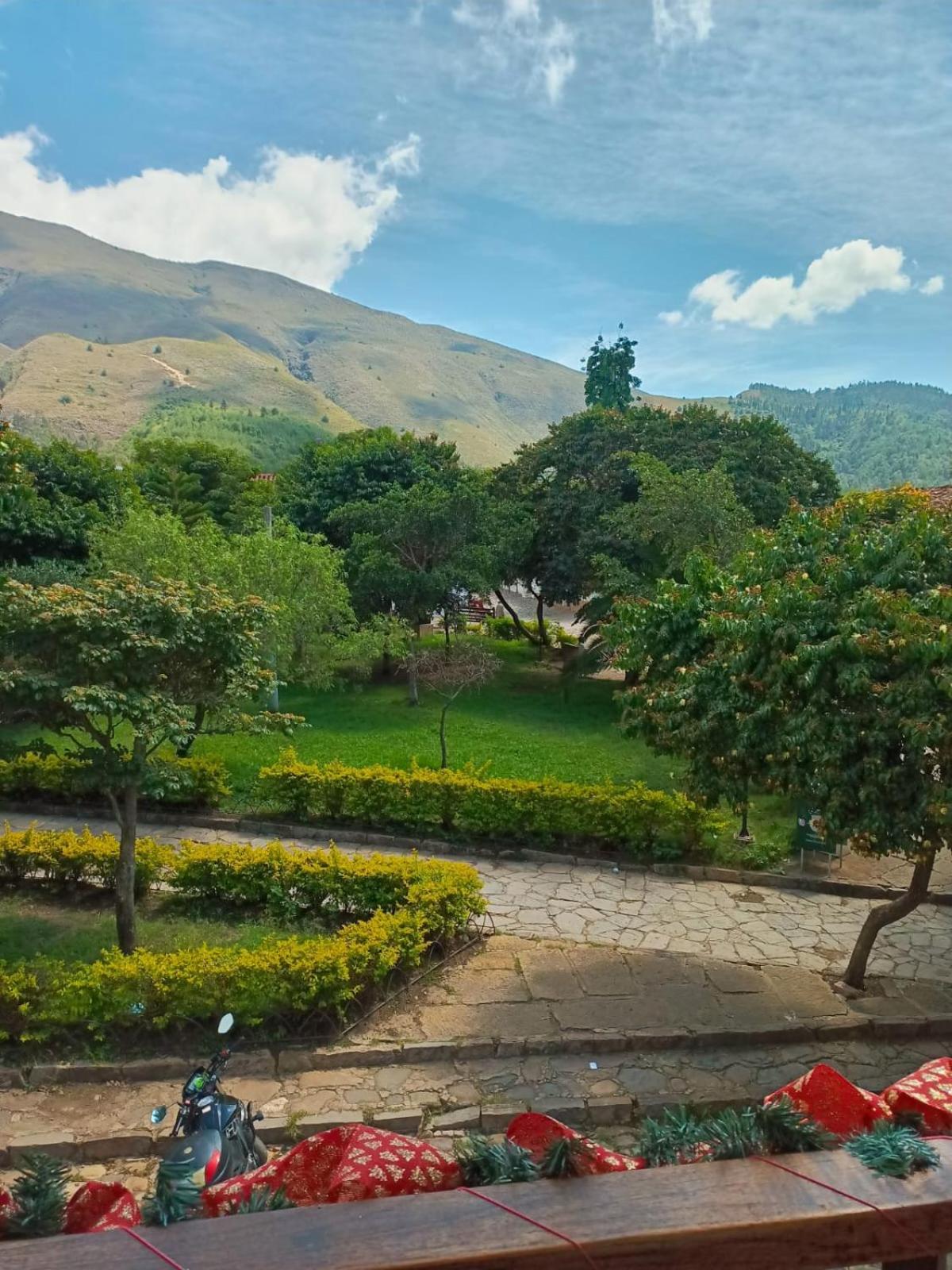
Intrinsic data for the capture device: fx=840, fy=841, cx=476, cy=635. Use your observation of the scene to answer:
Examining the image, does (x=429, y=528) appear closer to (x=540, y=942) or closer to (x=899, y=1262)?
(x=540, y=942)

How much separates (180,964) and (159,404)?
400 ft

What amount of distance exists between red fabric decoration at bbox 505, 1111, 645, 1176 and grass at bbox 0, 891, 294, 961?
7.29 m

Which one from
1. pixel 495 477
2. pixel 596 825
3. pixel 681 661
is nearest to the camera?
pixel 681 661

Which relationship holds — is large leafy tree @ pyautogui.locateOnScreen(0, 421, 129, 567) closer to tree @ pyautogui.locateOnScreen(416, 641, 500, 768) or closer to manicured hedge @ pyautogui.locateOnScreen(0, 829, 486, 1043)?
tree @ pyautogui.locateOnScreen(416, 641, 500, 768)

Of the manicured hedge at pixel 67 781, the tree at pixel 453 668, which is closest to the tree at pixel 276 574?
the tree at pixel 453 668

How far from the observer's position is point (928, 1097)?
76.1 inches

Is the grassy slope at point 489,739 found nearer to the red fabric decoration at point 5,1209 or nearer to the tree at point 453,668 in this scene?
the tree at point 453,668

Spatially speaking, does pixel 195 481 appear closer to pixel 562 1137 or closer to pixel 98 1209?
pixel 98 1209

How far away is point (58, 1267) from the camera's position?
1278 millimetres

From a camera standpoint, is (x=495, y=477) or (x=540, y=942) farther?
(x=495, y=477)

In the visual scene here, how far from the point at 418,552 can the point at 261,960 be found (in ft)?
47.8

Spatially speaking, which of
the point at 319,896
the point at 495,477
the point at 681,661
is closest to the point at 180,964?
the point at 319,896

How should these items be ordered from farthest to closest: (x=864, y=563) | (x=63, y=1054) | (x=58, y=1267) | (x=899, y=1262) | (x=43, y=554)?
(x=43, y=554)
(x=864, y=563)
(x=63, y=1054)
(x=899, y=1262)
(x=58, y=1267)

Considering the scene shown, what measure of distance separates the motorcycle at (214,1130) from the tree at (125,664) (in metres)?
3.10
